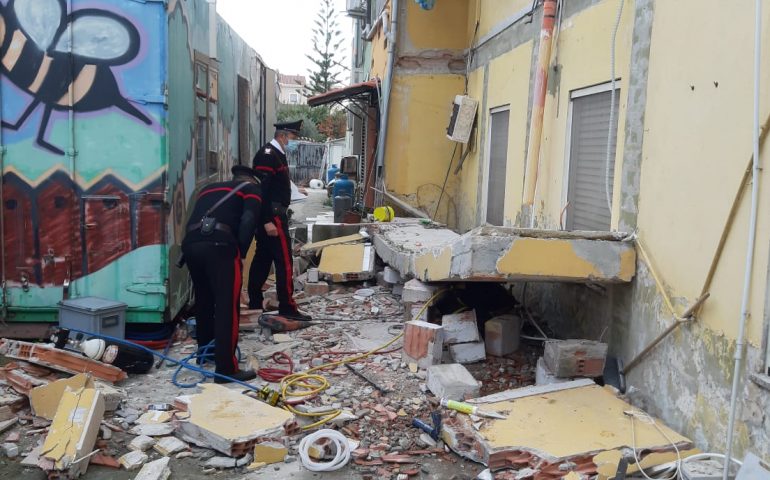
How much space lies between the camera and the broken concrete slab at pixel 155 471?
3951 millimetres

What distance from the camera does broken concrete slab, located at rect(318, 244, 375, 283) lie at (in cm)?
905

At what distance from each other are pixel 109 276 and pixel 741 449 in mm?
5293

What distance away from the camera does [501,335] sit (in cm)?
616

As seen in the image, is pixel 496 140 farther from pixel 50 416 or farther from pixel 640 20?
pixel 50 416

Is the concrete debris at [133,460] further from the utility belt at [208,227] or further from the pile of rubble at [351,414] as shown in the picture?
the utility belt at [208,227]

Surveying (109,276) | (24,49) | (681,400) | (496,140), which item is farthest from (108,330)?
(496,140)

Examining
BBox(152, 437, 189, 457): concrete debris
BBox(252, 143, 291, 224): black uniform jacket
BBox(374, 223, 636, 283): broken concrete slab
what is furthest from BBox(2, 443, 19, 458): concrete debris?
BBox(252, 143, 291, 224): black uniform jacket

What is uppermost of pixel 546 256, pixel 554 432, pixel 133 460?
pixel 546 256

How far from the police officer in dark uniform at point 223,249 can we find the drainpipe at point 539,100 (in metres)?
3.00

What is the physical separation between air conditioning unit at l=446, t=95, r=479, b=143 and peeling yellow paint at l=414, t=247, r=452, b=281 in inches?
165

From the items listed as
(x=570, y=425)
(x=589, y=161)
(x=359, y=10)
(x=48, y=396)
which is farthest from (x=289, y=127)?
(x=359, y=10)

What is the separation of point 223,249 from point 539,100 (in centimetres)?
367

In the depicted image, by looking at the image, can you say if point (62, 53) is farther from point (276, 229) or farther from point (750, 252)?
point (750, 252)

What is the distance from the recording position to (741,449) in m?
3.61
